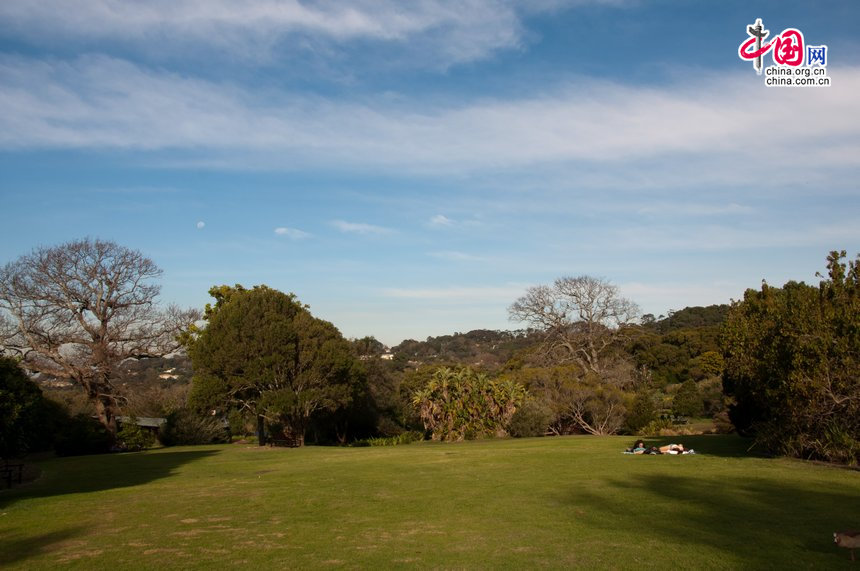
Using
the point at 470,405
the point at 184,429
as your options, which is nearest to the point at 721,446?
the point at 470,405

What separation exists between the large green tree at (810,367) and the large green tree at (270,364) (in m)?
25.0

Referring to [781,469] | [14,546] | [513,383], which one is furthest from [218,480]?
[513,383]

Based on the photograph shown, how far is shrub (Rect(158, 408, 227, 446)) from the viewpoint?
43.5 metres

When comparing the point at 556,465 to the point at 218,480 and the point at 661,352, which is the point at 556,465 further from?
the point at 661,352

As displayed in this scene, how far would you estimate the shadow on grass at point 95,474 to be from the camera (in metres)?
18.4

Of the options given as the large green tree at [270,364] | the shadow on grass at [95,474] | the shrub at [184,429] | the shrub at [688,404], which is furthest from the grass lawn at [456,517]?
the shrub at [688,404]

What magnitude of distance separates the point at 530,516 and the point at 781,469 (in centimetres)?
916

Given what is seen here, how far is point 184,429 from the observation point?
1724 inches

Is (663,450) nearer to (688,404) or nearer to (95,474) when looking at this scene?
(95,474)

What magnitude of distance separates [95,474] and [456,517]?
16.9 m

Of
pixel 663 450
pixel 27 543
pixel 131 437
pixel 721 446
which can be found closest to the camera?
pixel 27 543

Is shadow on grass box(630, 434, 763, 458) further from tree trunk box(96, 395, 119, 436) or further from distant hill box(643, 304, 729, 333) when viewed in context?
distant hill box(643, 304, 729, 333)

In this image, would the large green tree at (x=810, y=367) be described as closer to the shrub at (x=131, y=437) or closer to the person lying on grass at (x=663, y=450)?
the person lying on grass at (x=663, y=450)

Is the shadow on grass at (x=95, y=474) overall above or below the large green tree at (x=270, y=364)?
below
